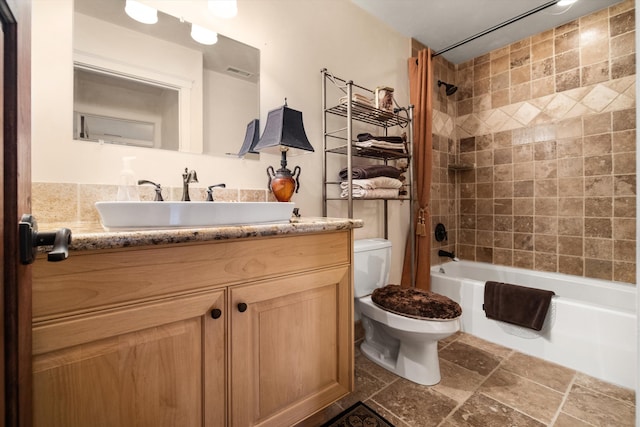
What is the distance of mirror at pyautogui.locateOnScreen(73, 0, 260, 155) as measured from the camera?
1093 millimetres

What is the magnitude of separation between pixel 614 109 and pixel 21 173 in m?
3.12

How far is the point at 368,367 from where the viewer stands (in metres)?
1.67

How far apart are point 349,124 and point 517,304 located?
161 cm

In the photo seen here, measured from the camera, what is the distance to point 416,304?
1.46m

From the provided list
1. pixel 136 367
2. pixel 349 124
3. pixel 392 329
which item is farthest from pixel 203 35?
pixel 392 329

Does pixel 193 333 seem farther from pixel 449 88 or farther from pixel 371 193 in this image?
pixel 449 88

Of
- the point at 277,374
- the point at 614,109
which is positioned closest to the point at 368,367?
the point at 277,374

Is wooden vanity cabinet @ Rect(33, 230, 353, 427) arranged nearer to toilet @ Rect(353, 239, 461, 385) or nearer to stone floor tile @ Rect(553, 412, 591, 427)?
toilet @ Rect(353, 239, 461, 385)

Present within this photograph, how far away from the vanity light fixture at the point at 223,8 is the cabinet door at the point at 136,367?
137cm

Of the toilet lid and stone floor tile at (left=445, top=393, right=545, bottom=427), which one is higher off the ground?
the toilet lid

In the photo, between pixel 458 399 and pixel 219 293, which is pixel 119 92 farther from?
pixel 458 399

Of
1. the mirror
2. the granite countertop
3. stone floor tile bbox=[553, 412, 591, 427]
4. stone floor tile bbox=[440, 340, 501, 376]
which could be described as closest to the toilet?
stone floor tile bbox=[440, 340, 501, 376]

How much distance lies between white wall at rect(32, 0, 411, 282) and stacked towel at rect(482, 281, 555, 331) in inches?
26.7

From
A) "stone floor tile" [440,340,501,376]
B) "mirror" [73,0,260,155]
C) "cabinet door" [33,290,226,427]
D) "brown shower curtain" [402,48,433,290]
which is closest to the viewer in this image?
"cabinet door" [33,290,226,427]
